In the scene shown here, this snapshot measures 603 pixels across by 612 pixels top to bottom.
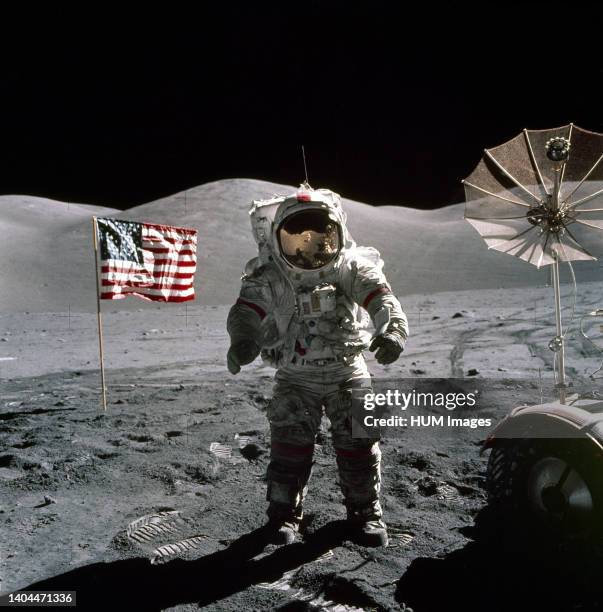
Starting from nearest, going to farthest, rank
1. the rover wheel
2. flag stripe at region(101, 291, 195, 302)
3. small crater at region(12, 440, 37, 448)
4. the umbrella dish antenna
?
the rover wheel → the umbrella dish antenna → small crater at region(12, 440, 37, 448) → flag stripe at region(101, 291, 195, 302)

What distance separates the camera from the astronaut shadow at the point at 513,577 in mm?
1663

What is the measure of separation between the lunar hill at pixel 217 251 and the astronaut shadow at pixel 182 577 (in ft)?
30.3

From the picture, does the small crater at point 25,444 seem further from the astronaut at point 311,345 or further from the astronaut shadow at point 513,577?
the astronaut shadow at point 513,577

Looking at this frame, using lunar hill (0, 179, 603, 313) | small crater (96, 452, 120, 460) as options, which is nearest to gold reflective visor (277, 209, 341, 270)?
small crater (96, 452, 120, 460)

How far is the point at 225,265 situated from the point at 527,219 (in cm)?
1197

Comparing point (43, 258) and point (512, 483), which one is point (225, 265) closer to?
point (43, 258)

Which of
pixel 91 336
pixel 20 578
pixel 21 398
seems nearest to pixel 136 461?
pixel 20 578

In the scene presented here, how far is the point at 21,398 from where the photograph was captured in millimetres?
4348

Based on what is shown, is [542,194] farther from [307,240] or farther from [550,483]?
[550,483]

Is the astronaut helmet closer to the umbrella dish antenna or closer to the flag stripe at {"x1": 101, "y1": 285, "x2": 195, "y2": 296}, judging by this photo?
the umbrella dish antenna

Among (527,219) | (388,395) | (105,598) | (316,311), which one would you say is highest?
(527,219)

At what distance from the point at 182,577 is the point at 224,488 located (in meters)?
0.74

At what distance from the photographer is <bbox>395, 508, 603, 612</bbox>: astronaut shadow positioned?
5.46ft

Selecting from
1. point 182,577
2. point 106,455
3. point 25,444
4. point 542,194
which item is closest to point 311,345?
point 182,577
